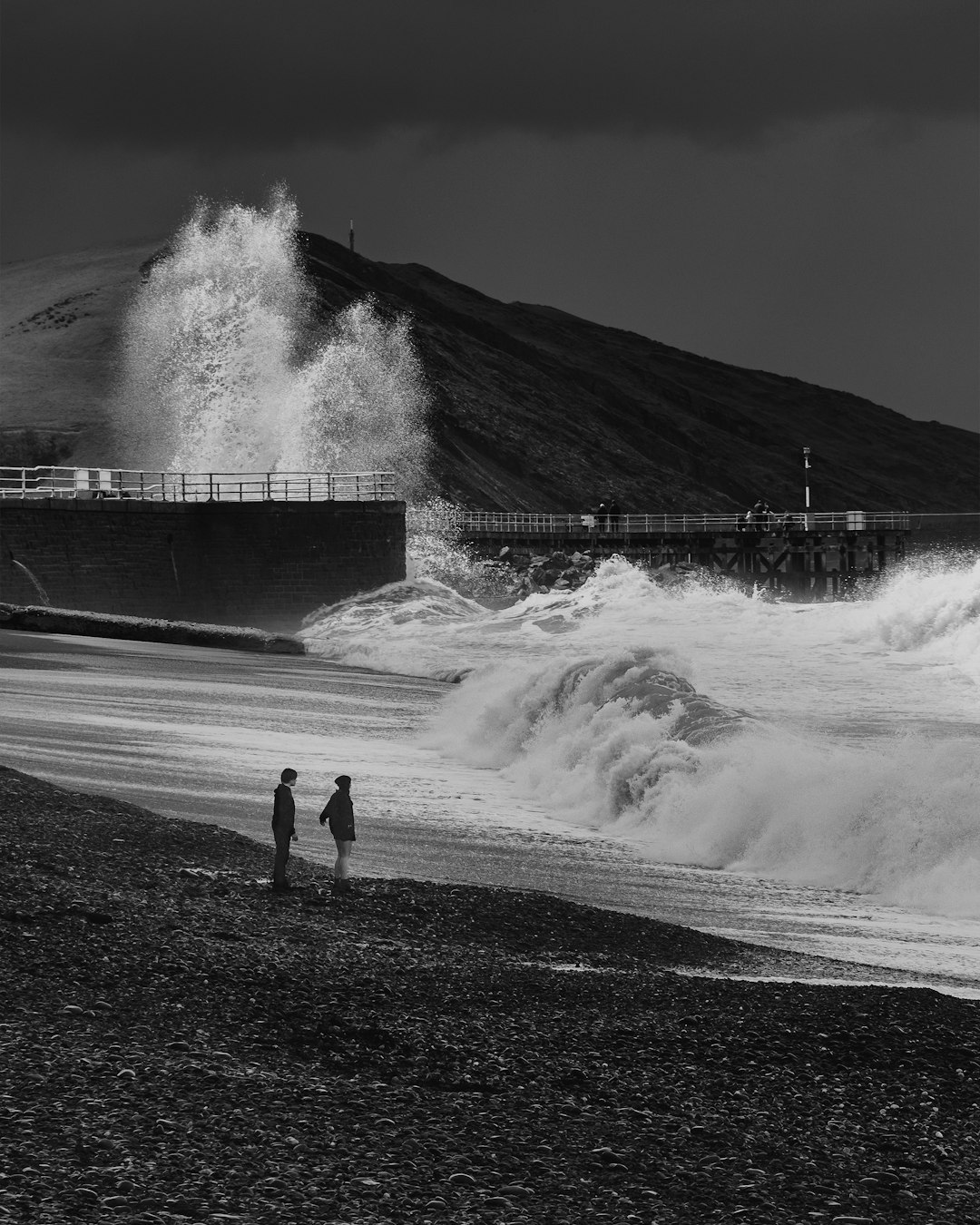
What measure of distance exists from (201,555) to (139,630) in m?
6.60

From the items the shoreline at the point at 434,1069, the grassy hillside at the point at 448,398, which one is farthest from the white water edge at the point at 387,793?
the grassy hillside at the point at 448,398

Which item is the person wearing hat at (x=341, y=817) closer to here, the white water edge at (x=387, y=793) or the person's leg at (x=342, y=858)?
the person's leg at (x=342, y=858)

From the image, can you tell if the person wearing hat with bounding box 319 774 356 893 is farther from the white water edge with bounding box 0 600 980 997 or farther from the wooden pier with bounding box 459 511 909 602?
the wooden pier with bounding box 459 511 909 602

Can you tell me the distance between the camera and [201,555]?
125 ft

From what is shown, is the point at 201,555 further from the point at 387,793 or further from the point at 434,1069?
the point at 434,1069

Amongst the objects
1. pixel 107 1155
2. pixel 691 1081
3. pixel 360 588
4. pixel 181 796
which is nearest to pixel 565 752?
pixel 181 796

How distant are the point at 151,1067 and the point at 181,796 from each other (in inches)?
310

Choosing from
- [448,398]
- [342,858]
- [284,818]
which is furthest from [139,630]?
[448,398]

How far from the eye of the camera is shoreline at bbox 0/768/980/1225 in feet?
19.4

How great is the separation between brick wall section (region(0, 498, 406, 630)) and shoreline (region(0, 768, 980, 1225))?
25.7 m

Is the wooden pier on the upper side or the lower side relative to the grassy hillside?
lower

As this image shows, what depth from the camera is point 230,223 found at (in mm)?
74750

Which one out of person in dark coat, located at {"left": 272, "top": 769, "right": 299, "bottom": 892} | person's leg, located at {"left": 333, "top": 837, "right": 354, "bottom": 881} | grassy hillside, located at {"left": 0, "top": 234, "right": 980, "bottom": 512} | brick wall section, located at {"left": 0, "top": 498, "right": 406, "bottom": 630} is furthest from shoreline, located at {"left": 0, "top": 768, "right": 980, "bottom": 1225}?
grassy hillside, located at {"left": 0, "top": 234, "right": 980, "bottom": 512}

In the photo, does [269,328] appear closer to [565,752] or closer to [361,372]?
[361,372]
